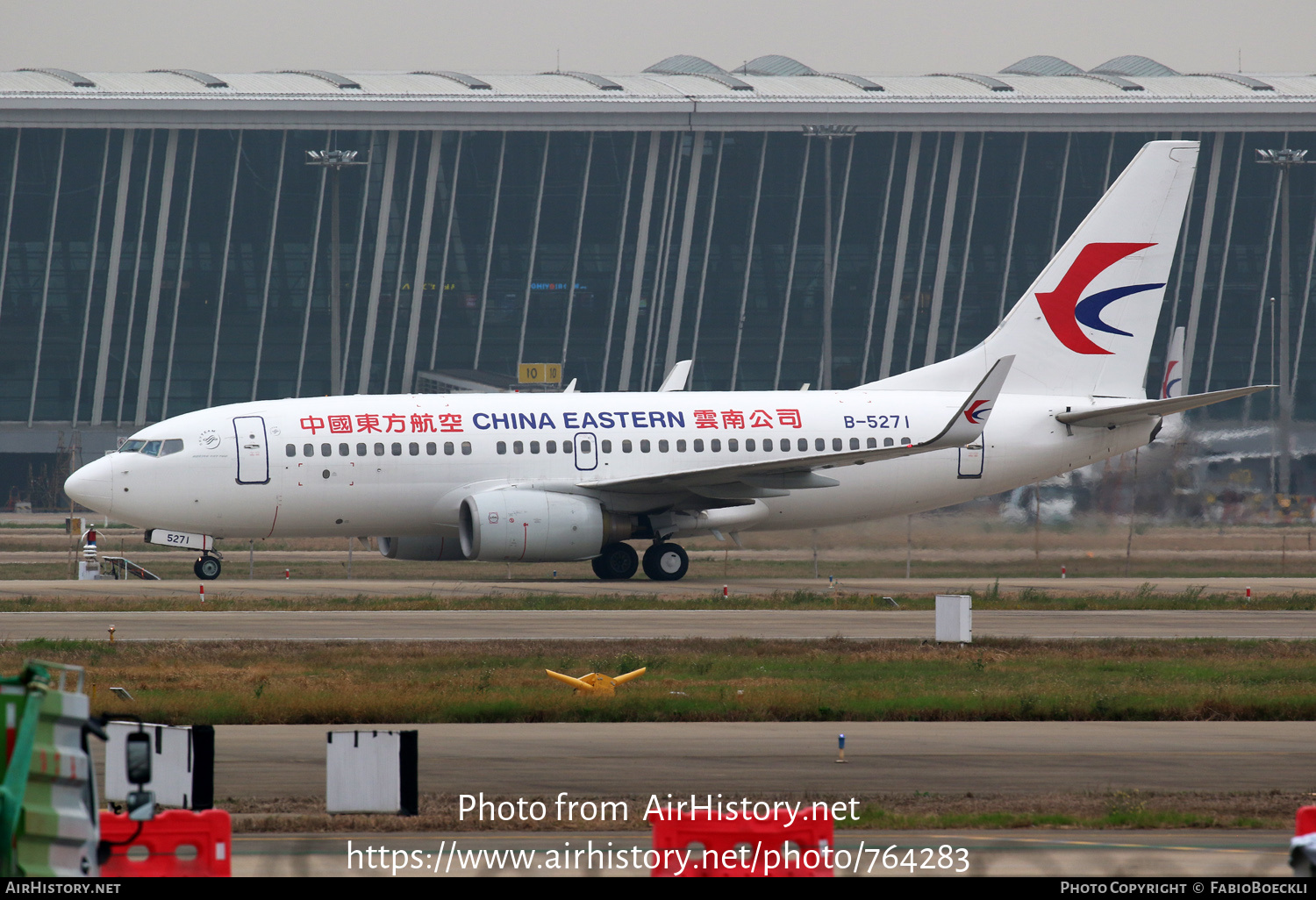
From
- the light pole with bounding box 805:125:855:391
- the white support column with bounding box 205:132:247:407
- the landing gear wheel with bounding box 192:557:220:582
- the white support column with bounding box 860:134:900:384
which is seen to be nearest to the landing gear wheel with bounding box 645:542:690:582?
the landing gear wheel with bounding box 192:557:220:582

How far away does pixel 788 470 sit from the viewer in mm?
34625

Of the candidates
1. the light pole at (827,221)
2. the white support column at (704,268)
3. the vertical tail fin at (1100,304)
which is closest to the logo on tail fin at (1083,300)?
the vertical tail fin at (1100,304)

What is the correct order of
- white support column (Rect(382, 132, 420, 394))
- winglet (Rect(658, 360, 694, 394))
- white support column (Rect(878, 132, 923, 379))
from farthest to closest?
white support column (Rect(878, 132, 923, 379)) < white support column (Rect(382, 132, 420, 394)) < winglet (Rect(658, 360, 694, 394))

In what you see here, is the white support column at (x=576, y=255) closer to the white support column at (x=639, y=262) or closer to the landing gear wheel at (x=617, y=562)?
the white support column at (x=639, y=262)

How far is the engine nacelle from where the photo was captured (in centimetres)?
3409

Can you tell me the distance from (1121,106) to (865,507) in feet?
165

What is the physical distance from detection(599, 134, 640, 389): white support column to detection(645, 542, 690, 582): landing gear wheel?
47.7 m

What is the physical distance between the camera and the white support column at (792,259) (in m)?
83.1

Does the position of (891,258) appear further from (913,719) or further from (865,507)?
Answer: (913,719)

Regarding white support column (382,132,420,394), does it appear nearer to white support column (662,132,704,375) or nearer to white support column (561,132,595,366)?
white support column (561,132,595,366)

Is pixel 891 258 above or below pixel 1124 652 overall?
above

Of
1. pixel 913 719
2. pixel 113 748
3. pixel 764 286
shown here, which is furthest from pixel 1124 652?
pixel 764 286

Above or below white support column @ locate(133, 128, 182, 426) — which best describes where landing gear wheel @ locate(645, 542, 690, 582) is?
below

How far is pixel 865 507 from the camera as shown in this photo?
37781 mm
